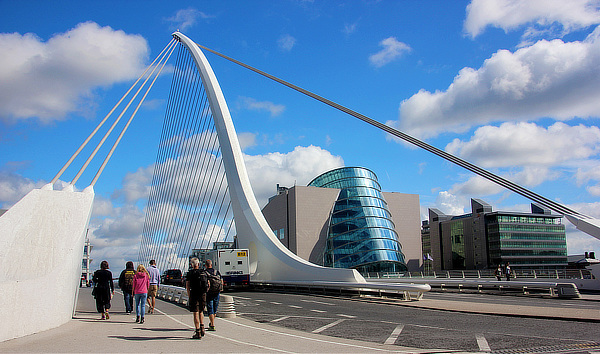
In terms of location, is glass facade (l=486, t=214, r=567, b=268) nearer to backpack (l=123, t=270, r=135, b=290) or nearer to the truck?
Answer: the truck

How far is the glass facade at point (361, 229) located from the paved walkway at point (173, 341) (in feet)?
195

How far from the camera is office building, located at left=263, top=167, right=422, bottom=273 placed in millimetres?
70375

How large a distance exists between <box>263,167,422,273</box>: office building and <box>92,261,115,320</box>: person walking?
191 ft

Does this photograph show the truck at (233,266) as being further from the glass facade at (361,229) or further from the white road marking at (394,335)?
the glass facade at (361,229)

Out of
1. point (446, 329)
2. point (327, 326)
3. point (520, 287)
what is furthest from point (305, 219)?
point (446, 329)

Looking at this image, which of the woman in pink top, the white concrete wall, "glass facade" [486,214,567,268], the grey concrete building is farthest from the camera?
"glass facade" [486,214,567,268]

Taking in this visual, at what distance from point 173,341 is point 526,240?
378 feet

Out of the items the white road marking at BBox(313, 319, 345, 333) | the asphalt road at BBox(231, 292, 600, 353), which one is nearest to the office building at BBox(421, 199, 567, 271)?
the asphalt road at BBox(231, 292, 600, 353)

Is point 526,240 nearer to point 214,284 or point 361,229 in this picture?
point 361,229

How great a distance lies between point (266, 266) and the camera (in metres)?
33.9

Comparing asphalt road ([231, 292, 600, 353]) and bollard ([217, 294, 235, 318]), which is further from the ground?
bollard ([217, 294, 235, 318])

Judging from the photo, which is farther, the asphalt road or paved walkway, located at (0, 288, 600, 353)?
the asphalt road

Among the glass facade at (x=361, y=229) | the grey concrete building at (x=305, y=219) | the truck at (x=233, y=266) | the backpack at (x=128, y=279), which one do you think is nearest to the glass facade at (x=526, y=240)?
the glass facade at (x=361, y=229)

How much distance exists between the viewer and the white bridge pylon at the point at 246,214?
3147cm
